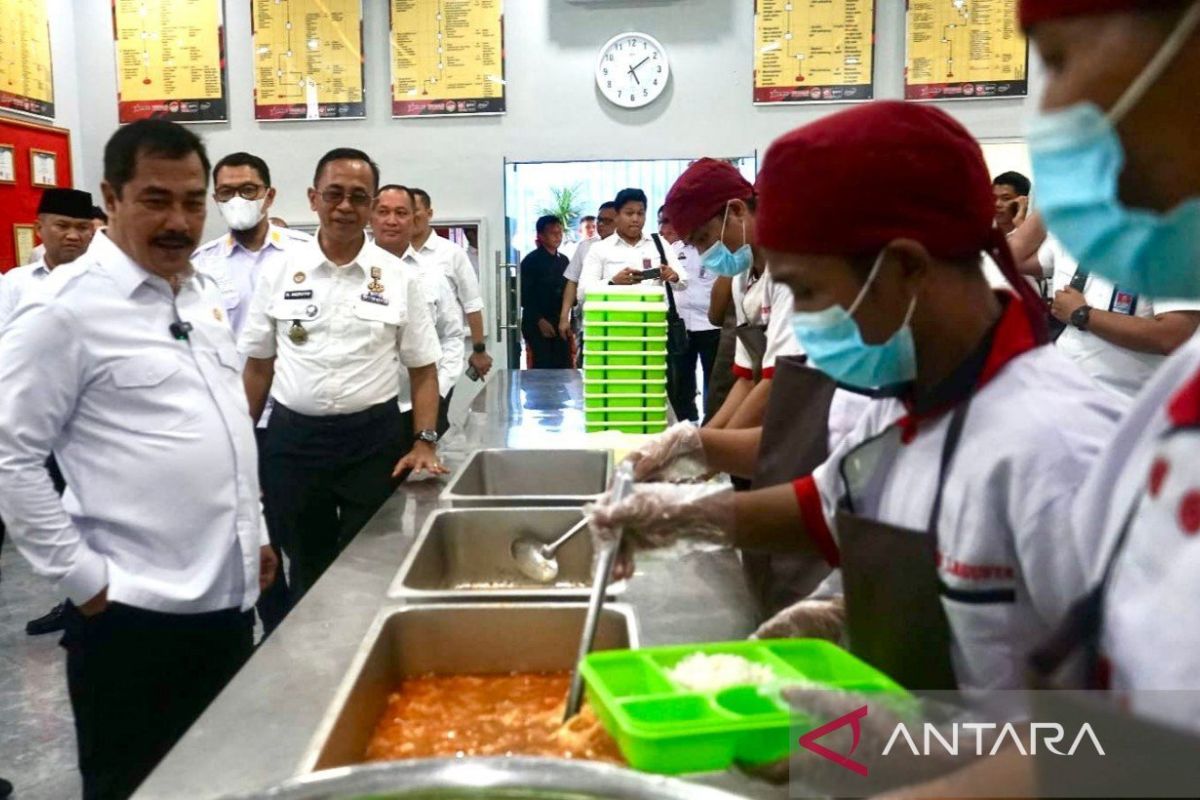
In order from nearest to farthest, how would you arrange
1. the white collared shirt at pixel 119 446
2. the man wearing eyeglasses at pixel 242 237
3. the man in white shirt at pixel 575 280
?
the white collared shirt at pixel 119 446 → the man wearing eyeglasses at pixel 242 237 → the man in white shirt at pixel 575 280

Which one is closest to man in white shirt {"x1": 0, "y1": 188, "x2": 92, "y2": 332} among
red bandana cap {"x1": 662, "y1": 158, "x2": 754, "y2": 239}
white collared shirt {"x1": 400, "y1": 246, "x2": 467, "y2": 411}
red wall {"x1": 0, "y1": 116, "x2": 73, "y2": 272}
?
white collared shirt {"x1": 400, "y1": 246, "x2": 467, "y2": 411}

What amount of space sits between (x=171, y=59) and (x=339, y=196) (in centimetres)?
490

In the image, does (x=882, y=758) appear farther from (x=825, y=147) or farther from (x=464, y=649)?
(x=464, y=649)

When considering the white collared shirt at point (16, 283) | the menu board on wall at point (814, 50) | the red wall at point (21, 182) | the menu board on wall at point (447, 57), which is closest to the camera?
the white collared shirt at point (16, 283)

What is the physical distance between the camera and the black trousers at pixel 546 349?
7.18 metres

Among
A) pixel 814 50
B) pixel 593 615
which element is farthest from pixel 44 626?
pixel 814 50

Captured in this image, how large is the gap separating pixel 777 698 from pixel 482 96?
6475 millimetres

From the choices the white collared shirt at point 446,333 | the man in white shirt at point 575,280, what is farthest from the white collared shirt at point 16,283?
the man in white shirt at point 575,280

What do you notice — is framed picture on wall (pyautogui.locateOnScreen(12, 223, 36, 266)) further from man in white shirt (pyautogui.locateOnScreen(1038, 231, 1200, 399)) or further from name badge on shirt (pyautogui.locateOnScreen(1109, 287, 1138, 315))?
name badge on shirt (pyautogui.locateOnScreen(1109, 287, 1138, 315))

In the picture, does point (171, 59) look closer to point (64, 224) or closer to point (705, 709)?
point (64, 224)

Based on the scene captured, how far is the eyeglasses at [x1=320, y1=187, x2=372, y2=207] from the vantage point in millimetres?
2998

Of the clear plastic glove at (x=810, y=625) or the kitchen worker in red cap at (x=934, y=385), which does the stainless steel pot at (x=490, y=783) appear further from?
the clear plastic glove at (x=810, y=625)

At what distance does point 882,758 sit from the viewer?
80 cm

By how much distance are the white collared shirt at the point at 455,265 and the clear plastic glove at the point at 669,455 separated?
11.6 ft
